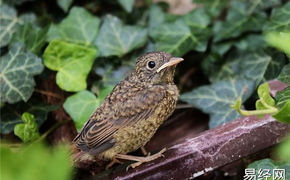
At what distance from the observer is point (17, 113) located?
2816 mm

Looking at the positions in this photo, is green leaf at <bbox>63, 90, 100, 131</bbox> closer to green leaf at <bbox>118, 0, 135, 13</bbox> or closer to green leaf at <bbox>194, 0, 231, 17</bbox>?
green leaf at <bbox>118, 0, 135, 13</bbox>

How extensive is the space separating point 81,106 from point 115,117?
50 cm

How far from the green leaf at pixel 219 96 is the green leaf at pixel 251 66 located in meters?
0.11

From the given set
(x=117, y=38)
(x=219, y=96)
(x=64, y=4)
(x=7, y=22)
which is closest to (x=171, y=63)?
(x=219, y=96)

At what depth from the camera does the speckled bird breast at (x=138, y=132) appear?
2158 mm

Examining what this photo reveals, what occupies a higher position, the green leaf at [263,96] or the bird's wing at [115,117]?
the green leaf at [263,96]

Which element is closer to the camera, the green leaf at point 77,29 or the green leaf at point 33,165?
the green leaf at point 33,165

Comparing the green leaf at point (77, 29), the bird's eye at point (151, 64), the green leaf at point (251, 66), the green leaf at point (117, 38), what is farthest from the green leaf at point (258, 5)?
the bird's eye at point (151, 64)

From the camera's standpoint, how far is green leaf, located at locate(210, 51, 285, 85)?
2.86 m

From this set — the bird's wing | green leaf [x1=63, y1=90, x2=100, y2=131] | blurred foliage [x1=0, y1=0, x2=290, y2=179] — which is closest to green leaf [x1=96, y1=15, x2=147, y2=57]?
blurred foliage [x1=0, y1=0, x2=290, y2=179]

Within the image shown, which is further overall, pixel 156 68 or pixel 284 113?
pixel 156 68

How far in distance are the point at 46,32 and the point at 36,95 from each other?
0.44 m

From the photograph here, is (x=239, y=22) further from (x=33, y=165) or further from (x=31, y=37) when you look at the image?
(x=33, y=165)

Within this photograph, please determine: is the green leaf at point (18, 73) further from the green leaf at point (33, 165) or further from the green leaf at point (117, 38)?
the green leaf at point (33, 165)
